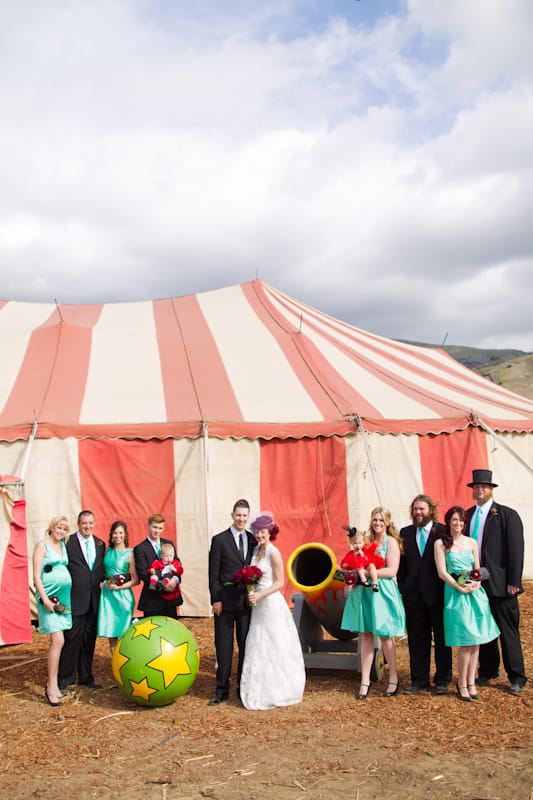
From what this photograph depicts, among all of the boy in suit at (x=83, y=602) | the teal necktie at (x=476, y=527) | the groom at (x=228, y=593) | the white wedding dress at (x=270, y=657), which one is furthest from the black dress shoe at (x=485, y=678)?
the boy in suit at (x=83, y=602)

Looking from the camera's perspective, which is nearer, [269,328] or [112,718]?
[112,718]

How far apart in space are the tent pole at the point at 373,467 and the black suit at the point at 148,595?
2683 mm

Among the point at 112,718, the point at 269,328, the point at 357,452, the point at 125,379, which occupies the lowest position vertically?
the point at 112,718

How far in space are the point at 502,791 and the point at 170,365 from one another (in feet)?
21.8

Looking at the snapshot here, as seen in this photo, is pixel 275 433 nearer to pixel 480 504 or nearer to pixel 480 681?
pixel 480 504

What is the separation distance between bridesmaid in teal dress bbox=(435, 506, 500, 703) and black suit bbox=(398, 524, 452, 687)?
0.09 metres

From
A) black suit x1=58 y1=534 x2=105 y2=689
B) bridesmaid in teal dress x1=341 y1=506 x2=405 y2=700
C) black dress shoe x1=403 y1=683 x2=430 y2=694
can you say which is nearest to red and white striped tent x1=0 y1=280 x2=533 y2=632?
black suit x1=58 y1=534 x2=105 y2=689

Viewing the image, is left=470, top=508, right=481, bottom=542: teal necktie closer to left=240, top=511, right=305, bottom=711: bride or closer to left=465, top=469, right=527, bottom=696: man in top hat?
left=465, top=469, right=527, bottom=696: man in top hat

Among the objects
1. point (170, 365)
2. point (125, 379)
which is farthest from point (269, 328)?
point (125, 379)

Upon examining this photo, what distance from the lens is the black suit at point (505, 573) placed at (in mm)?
4711

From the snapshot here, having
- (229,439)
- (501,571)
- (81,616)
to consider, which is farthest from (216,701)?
(229,439)

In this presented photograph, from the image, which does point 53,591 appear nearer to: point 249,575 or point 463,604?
point 249,575

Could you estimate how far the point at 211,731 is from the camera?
13.7 feet

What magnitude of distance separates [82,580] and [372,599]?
2.26 m
